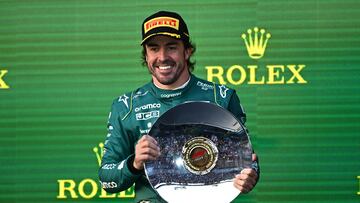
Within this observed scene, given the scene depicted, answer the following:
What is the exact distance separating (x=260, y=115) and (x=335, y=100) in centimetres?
45

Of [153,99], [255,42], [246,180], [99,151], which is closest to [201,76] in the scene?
[255,42]

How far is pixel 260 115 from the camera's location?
4.61 metres

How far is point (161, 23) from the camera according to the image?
2.96 m

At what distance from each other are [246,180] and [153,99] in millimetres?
529

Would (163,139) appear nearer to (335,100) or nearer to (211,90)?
(211,90)

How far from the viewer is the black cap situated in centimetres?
293

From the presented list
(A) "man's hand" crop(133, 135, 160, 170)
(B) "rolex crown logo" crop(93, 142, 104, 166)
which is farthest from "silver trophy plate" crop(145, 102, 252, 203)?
(B) "rolex crown logo" crop(93, 142, 104, 166)

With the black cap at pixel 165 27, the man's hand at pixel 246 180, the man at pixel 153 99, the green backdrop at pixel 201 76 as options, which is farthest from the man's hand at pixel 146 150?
the green backdrop at pixel 201 76

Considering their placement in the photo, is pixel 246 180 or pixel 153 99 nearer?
pixel 246 180

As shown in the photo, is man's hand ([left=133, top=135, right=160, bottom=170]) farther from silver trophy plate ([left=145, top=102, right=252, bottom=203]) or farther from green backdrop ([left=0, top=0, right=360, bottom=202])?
green backdrop ([left=0, top=0, right=360, bottom=202])

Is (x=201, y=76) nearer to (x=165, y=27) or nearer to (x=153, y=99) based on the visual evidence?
(x=153, y=99)

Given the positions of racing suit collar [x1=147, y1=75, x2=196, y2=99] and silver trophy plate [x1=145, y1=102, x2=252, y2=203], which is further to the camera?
racing suit collar [x1=147, y1=75, x2=196, y2=99]

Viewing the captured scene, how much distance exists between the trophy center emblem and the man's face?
0.26 metres

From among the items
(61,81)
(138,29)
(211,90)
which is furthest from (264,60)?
(211,90)
